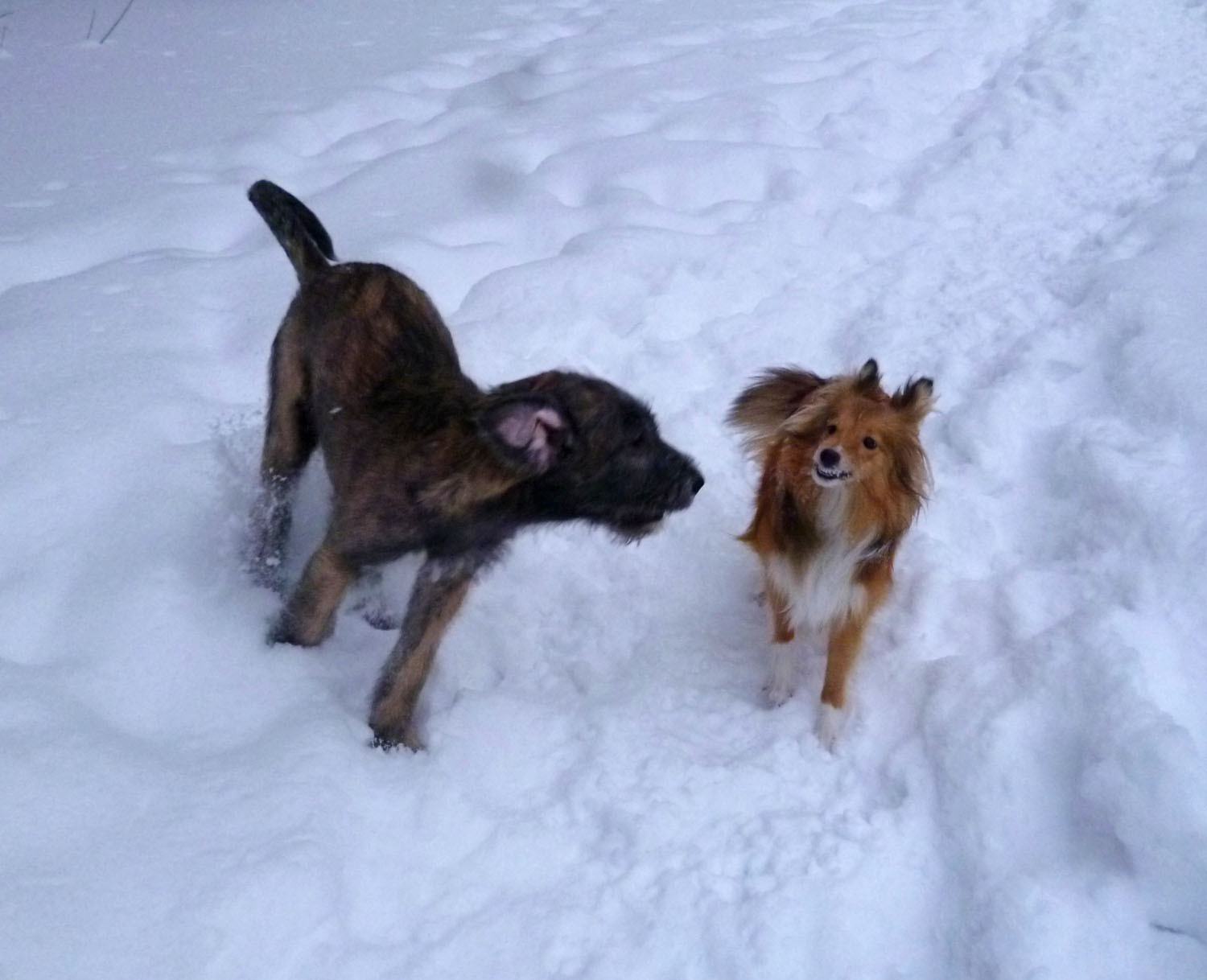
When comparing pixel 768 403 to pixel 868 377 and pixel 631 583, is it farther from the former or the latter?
pixel 631 583

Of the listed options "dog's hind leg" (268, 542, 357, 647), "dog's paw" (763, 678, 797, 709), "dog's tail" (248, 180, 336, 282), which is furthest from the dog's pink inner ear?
"dog's tail" (248, 180, 336, 282)

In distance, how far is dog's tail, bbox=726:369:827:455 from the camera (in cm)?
388

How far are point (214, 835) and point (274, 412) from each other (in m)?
1.82

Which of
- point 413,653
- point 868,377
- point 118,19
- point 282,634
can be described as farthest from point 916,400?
point 118,19

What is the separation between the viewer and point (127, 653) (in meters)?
3.49

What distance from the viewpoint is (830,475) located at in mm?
3295

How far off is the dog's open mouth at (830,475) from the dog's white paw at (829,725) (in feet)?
3.18

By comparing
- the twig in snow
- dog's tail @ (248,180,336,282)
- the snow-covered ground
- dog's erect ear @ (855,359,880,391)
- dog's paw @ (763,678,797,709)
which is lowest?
dog's paw @ (763,678,797,709)

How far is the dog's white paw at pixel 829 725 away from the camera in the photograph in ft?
11.9

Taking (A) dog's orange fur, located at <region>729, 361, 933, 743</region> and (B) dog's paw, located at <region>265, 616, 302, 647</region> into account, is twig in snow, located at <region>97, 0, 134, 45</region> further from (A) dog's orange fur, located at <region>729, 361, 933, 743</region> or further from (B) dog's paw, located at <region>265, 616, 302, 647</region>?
(A) dog's orange fur, located at <region>729, 361, 933, 743</region>

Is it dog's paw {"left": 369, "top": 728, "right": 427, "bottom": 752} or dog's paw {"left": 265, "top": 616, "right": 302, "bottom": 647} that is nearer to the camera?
dog's paw {"left": 369, "top": 728, "right": 427, "bottom": 752}

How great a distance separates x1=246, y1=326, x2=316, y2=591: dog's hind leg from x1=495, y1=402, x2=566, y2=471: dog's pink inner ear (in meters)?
1.37

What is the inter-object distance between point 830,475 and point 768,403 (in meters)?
0.72

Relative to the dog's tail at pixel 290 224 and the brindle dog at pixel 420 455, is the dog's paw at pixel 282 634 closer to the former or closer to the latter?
the brindle dog at pixel 420 455
